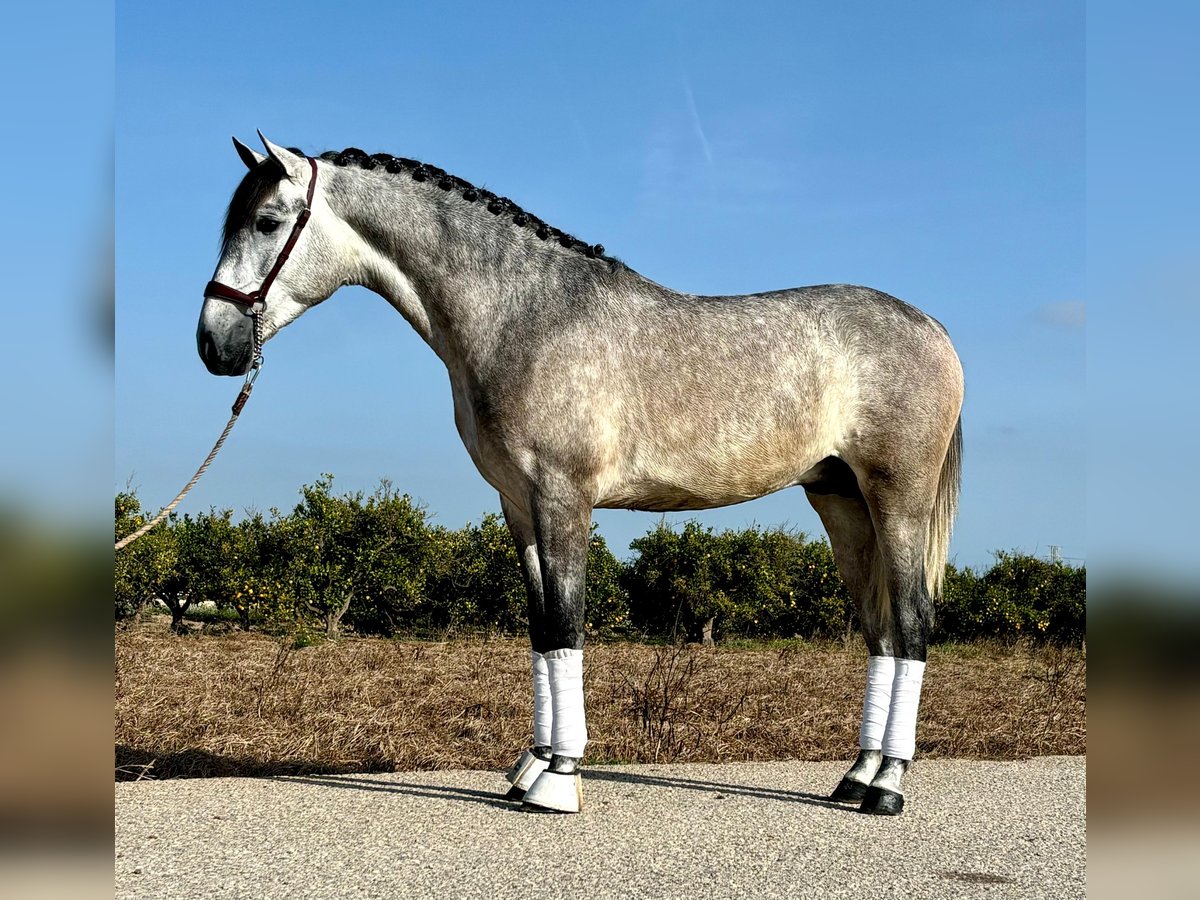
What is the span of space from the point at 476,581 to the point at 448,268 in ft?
41.2

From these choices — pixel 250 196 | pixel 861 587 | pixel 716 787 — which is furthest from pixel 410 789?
pixel 250 196

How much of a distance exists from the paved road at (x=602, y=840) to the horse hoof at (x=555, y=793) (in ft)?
0.26

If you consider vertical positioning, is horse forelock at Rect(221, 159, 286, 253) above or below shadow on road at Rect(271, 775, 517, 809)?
above

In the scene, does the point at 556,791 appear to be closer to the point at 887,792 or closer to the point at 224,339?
the point at 887,792

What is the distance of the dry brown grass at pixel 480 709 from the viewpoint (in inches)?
289

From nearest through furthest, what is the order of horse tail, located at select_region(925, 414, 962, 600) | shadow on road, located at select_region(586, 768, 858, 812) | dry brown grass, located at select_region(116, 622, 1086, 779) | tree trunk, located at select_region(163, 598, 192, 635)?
1. shadow on road, located at select_region(586, 768, 858, 812)
2. horse tail, located at select_region(925, 414, 962, 600)
3. dry brown grass, located at select_region(116, 622, 1086, 779)
4. tree trunk, located at select_region(163, 598, 192, 635)

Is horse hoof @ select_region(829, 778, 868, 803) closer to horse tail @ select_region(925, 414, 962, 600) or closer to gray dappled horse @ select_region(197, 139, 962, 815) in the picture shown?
gray dappled horse @ select_region(197, 139, 962, 815)

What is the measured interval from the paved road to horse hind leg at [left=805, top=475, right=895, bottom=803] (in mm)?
311

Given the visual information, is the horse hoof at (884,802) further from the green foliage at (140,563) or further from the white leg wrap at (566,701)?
the green foliage at (140,563)

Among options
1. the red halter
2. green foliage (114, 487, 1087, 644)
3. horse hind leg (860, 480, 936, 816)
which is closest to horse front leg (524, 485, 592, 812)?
horse hind leg (860, 480, 936, 816)

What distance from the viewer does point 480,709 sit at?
930 cm

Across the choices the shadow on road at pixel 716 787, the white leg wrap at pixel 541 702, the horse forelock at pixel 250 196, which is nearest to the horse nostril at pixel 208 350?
the horse forelock at pixel 250 196

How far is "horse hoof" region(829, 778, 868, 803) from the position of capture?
Answer: 17.8 ft
